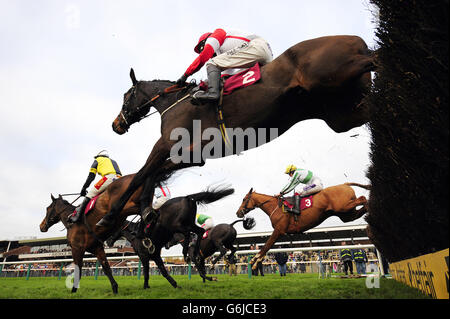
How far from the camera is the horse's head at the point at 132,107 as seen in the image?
15.7 feet

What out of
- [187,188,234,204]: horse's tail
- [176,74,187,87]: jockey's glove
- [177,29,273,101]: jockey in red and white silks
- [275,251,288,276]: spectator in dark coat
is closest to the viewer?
[177,29,273,101]: jockey in red and white silks

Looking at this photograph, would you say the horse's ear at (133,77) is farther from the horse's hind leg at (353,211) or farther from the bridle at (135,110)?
the horse's hind leg at (353,211)

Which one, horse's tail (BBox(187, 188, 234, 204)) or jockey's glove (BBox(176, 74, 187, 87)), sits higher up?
jockey's glove (BBox(176, 74, 187, 87))

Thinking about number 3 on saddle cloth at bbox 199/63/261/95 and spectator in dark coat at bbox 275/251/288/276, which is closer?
number 3 on saddle cloth at bbox 199/63/261/95

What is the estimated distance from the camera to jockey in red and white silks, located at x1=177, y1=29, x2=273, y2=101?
3.48 meters

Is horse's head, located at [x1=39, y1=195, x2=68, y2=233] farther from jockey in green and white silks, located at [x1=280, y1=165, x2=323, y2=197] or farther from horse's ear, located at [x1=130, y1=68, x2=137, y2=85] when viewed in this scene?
jockey in green and white silks, located at [x1=280, y1=165, x2=323, y2=197]

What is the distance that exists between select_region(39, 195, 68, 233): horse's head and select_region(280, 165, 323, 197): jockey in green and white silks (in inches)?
246

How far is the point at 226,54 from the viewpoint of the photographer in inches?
142

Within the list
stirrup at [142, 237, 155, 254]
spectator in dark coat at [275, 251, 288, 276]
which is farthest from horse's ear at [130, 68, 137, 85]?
spectator in dark coat at [275, 251, 288, 276]

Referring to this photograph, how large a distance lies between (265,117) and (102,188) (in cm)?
476

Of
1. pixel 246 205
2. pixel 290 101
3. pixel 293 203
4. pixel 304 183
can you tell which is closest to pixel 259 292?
pixel 290 101

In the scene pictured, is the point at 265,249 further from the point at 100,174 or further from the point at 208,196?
the point at 100,174

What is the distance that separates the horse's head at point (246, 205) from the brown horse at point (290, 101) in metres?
6.89
